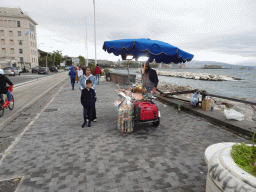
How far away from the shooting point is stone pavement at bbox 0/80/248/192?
306cm

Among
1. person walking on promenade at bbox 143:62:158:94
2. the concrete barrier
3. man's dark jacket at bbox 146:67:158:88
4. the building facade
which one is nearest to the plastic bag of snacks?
person walking on promenade at bbox 143:62:158:94

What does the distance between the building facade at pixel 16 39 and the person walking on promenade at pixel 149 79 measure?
234 ft

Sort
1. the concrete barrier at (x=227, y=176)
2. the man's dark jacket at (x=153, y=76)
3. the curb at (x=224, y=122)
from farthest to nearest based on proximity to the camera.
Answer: the man's dark jacket at (x=153, y=76)
the curb at (x=224, y=122)
the concrete barrier at (x=227, y=176)

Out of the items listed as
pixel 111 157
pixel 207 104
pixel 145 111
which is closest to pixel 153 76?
pixel 145 111

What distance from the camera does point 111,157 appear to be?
3934 millimetres

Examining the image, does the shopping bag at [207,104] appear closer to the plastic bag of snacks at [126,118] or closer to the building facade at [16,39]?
the plastic bag of snacks at [126,118]

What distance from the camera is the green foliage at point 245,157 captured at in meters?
1.85

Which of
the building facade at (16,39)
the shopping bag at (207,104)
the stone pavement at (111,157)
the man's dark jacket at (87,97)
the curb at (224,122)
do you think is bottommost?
the stone pavement at (111,157)

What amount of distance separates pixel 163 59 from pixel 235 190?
23.7 feet

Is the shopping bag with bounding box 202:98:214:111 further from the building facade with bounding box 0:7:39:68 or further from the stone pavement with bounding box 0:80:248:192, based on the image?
the building facade with bounding box 0:7:39:68

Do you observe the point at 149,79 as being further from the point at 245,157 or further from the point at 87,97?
the point at 245,157

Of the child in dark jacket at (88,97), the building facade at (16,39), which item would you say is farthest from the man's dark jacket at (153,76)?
the building facade at (16,39)

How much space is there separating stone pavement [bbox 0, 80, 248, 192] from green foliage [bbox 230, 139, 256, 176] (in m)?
1.23

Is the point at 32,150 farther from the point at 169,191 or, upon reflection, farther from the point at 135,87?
the point at 135,87
